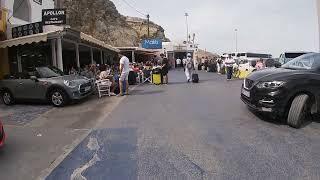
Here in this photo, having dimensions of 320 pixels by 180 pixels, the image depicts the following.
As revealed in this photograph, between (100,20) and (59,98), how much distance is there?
47.2 m

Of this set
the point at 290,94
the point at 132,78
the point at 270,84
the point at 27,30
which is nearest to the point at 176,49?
the point at 132,78

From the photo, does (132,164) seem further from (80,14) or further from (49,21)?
(80,14)

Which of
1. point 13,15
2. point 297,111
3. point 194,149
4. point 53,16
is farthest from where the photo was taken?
point 13,15

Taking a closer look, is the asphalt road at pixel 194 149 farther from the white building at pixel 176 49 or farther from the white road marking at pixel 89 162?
the white building at pixel 176 49

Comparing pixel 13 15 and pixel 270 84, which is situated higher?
pixel 13 15

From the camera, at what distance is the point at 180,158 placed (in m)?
6.55

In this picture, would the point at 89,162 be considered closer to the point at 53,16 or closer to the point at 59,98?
the point at 59,98

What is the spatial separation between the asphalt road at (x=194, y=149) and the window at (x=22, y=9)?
13.1 metres

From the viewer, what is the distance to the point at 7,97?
1473cm

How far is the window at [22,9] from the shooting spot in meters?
21.2

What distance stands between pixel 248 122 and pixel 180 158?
3.16m

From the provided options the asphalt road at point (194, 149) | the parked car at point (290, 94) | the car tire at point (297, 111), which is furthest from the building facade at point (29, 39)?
the car tire at point (297, 111)

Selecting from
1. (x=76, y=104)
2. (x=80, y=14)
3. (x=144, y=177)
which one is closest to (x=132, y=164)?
(x=144, y=177)

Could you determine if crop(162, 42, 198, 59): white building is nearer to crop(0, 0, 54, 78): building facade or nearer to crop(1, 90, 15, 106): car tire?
crop(0, 0, 54, 78): building facade
